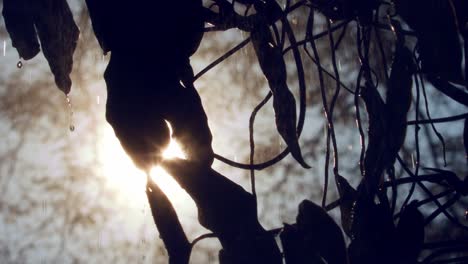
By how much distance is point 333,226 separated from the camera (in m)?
0.54

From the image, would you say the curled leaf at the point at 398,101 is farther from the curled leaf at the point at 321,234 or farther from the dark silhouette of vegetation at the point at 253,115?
the curled leaf at the point at 321,234

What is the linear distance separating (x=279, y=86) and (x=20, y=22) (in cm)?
32

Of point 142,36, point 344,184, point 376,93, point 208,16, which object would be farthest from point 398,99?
point 142,36

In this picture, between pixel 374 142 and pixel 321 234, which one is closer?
pixel 321 234

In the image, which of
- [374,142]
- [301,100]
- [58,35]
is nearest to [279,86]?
[301,100]

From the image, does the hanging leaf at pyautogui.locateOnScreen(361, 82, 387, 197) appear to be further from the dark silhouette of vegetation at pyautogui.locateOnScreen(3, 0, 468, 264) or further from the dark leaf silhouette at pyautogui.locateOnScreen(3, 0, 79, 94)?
the dark leaf silhouette at pyautogui.locateOnScreen(3, 0, 79, 94)

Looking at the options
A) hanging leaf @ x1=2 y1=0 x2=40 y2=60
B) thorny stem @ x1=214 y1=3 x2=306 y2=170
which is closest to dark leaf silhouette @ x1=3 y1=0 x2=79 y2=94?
hanging leaf @ x1=2 y1=0 x2=40 y2=60

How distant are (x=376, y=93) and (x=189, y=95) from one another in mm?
354

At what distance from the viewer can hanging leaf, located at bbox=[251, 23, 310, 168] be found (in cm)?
56

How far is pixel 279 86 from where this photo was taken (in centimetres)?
60

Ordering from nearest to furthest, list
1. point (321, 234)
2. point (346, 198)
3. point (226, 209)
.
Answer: point (226, 209), point (321, 234), point (346, 198)

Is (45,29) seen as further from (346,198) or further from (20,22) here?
(346,198)

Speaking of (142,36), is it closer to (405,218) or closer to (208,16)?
(208,16)

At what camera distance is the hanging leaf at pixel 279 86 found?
56cm
